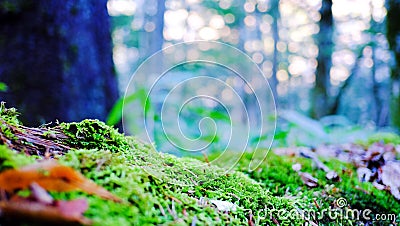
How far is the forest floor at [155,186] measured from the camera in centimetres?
82

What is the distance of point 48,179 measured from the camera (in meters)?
0.85

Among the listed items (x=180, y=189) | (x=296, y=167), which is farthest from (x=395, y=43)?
(x=180, y=189)

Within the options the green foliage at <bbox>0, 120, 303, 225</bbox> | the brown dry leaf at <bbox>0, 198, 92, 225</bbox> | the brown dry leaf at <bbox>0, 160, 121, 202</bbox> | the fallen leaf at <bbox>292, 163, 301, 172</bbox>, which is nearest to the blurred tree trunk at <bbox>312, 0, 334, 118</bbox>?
the fallen leaf at <bbox>292, 163, 301, 172</bbox>

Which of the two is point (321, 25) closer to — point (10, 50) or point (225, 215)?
point (10, 50)

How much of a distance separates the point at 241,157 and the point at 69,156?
5.46ft

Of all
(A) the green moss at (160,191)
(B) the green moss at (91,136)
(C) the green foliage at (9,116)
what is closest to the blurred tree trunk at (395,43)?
(A) the green moss at (160,191)

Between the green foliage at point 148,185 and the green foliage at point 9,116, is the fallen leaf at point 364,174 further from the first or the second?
the green foliage at point 9,116

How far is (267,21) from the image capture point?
22.2m

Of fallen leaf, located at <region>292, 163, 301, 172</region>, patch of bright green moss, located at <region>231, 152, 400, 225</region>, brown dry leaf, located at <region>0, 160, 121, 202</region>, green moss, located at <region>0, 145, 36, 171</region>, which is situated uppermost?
green moss, located at <region>0, 145, 36, 171</region>

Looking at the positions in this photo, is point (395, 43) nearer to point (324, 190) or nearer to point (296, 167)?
point (296, 167)

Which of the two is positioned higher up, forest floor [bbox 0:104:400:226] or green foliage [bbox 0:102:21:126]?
green foliage [bbox 0:102:21:126]

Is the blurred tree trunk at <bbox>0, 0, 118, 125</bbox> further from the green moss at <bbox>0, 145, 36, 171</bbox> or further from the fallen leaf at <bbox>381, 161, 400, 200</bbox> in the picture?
the fallen leaf at <bbox>381, 161, 400, 200</bbox>

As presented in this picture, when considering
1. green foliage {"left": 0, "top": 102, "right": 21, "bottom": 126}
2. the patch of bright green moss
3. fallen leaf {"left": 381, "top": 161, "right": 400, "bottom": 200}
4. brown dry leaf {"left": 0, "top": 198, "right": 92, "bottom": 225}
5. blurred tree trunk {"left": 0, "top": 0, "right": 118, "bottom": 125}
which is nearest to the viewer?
brown dry leaf {"left": 0, "top": 198, "right": 92, "bottom": 225}

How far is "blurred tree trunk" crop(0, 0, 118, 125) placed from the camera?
3.81 meters
